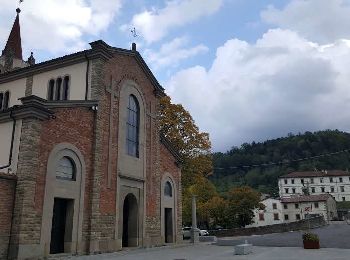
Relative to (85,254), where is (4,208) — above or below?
above

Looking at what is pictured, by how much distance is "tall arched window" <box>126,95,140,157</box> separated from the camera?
23.5 meters

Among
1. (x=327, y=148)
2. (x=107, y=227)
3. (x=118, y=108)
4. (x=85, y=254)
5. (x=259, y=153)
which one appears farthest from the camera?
(x=259, y=153)

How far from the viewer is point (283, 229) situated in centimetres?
4825

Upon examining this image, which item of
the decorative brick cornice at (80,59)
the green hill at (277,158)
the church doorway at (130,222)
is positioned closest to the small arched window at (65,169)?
the church doorway at (130,222)

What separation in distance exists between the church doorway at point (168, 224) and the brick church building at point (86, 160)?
0.23ft

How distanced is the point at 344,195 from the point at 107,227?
111835 millimetres

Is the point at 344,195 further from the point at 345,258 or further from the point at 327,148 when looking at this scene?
the point at 345,258

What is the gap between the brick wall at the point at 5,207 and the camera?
48.4 feet

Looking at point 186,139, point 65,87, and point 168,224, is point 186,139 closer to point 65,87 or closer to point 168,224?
point 168,224

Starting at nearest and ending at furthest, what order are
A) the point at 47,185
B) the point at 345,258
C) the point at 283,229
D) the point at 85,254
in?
1. the point at 345,258
2. the point at 47,185
3. the point at 85,254
4. the point at 283,229

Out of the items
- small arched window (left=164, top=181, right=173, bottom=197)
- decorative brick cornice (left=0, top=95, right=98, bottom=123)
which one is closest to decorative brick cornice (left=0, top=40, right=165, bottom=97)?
decorative brick cornice (left=0, top=95, right=98, bottom=123)

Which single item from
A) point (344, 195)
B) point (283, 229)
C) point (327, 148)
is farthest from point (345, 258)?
point (327, 148)

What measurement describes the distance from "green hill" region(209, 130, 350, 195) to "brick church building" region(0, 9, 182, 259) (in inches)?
4176

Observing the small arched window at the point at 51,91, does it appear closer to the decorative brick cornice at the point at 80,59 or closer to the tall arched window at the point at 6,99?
the decorative brick cornice at the point at 80,59
